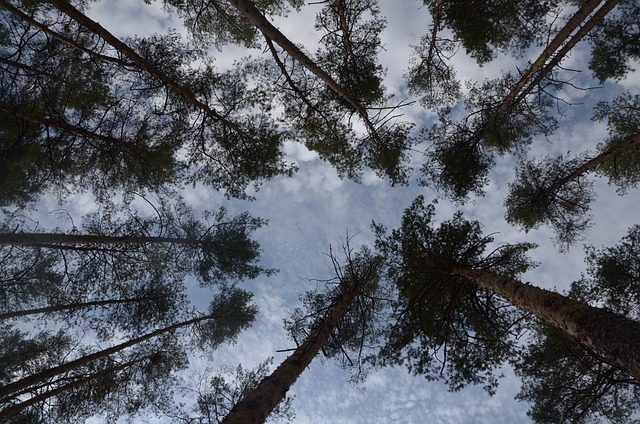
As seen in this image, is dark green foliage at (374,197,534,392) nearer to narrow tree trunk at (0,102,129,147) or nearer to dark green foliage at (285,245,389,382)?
dark green foliage at (285,245,389,382)

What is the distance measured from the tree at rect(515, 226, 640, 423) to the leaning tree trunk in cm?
268

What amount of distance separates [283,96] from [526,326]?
7.15m

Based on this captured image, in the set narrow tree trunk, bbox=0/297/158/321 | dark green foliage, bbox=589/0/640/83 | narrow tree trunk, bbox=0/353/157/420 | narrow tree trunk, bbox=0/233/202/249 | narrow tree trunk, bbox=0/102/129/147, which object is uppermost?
dark green foliage, bbox=589/0/640/83

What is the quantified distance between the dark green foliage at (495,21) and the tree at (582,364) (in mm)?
5031

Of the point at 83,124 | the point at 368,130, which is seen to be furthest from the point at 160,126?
the point at 368,130

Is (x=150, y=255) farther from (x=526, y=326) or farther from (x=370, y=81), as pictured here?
(x=526, y=326)

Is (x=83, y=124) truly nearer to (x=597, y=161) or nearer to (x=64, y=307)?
(x=64, y=307)

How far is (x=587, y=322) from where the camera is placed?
3.47 m

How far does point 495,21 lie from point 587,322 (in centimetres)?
662

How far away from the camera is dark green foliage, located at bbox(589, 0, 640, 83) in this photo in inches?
329

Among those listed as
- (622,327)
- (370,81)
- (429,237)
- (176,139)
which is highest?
(370,81)

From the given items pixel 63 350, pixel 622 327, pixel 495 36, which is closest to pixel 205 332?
pixel 63 350

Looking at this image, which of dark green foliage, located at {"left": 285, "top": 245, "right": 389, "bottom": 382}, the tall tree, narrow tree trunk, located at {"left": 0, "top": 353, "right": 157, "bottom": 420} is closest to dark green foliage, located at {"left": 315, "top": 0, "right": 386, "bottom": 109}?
the tall tree

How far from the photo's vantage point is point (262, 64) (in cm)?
774
